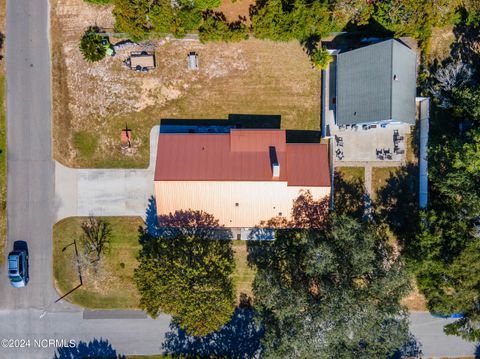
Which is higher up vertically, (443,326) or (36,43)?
(36,43)

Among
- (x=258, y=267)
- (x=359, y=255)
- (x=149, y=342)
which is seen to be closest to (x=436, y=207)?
(x=359, y=255)

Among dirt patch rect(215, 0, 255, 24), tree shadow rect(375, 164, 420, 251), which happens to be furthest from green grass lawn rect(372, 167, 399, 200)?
dirt patch rect(215, 0, 255, 24)

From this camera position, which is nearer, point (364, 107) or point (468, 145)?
point (468, 145)

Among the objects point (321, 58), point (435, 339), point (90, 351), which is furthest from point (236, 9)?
point (435, 339)

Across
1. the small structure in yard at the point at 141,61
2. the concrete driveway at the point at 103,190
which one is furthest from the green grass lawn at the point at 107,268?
the small structure in yard at the point at 141,61

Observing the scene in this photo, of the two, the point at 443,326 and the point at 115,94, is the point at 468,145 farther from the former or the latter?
the point at 115,94

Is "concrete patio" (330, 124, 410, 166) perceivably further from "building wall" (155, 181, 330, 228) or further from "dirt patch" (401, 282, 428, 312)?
"dirt patch" (401, 282, 428, 312)

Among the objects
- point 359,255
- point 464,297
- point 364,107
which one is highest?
point 364,107
